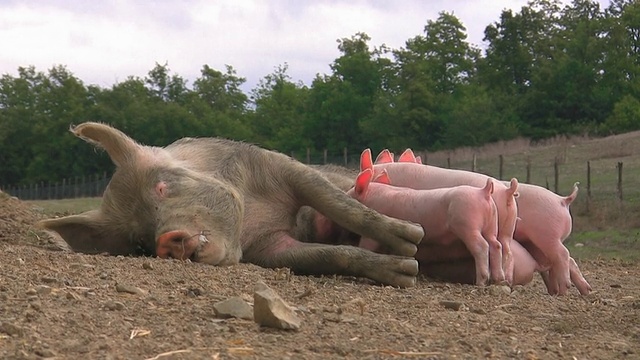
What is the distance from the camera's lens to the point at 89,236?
6.15 metres

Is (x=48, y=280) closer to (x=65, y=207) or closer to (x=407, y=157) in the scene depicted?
(x=407, y=157)

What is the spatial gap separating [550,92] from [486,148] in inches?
502

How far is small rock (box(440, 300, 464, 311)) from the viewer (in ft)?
14.3

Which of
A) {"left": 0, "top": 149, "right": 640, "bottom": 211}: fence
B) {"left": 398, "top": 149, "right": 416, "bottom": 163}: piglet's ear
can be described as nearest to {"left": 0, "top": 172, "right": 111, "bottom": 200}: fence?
{"left": 0, "top": 149, "right": 640, "bottom": 211}: fence

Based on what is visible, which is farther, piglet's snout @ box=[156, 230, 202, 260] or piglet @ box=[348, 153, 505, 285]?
piglet @ box=[348, 153, 505, 285]

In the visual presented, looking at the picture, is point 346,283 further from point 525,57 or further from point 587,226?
point 525,57

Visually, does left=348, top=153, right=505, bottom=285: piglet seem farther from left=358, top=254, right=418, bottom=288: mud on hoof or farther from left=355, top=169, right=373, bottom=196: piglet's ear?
left=358, top=254, right=418, bottom=288: mud on hoof

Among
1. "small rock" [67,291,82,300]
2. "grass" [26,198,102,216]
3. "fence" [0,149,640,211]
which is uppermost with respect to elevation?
"small rock" [67,291,82,300]

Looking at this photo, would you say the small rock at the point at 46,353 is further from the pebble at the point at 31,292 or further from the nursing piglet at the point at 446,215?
the nursing piglet at the point at 446,215

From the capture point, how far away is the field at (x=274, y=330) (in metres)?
2.99

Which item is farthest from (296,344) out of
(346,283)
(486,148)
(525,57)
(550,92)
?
(525,57)

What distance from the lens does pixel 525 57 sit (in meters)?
56.7

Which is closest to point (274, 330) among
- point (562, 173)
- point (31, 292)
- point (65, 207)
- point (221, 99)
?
point (31, 292)

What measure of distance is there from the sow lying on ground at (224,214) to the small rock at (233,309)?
1.58 m
